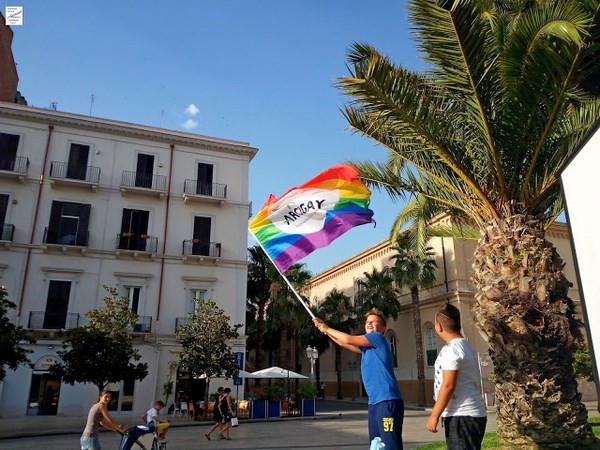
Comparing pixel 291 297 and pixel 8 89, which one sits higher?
pixel 8 89

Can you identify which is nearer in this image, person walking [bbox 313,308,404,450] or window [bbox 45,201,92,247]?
person walking [bbox 313,308,404,450]

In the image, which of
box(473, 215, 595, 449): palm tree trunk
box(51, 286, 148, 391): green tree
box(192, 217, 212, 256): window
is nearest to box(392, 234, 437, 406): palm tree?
box(192, 217, 212, 256): window

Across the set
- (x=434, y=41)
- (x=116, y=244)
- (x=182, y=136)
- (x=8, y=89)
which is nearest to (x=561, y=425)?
(x=434, y=41)

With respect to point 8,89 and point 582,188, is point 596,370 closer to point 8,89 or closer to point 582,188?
point 582,188

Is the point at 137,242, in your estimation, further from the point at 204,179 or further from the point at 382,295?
the point at 382,295

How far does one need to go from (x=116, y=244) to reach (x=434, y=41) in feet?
73.9

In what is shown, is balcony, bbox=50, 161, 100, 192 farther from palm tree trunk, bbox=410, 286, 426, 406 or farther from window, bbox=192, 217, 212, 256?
palm tree trunk, bbox=410, 286, 426, 406

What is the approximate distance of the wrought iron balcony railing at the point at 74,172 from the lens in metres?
25.9

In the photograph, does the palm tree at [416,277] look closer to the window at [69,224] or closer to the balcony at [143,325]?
the balcony at [143,325]

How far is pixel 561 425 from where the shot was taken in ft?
23.6

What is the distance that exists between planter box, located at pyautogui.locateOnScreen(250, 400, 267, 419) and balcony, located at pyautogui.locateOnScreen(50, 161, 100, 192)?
13.9 metres

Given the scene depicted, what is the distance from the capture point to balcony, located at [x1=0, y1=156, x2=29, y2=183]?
24781mm

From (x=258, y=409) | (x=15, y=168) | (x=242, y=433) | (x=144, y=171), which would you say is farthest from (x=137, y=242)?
(x=242, y=433)

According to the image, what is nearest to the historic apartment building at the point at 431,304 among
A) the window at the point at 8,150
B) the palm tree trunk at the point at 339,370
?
the palm tree trunk at the point at 339,370
